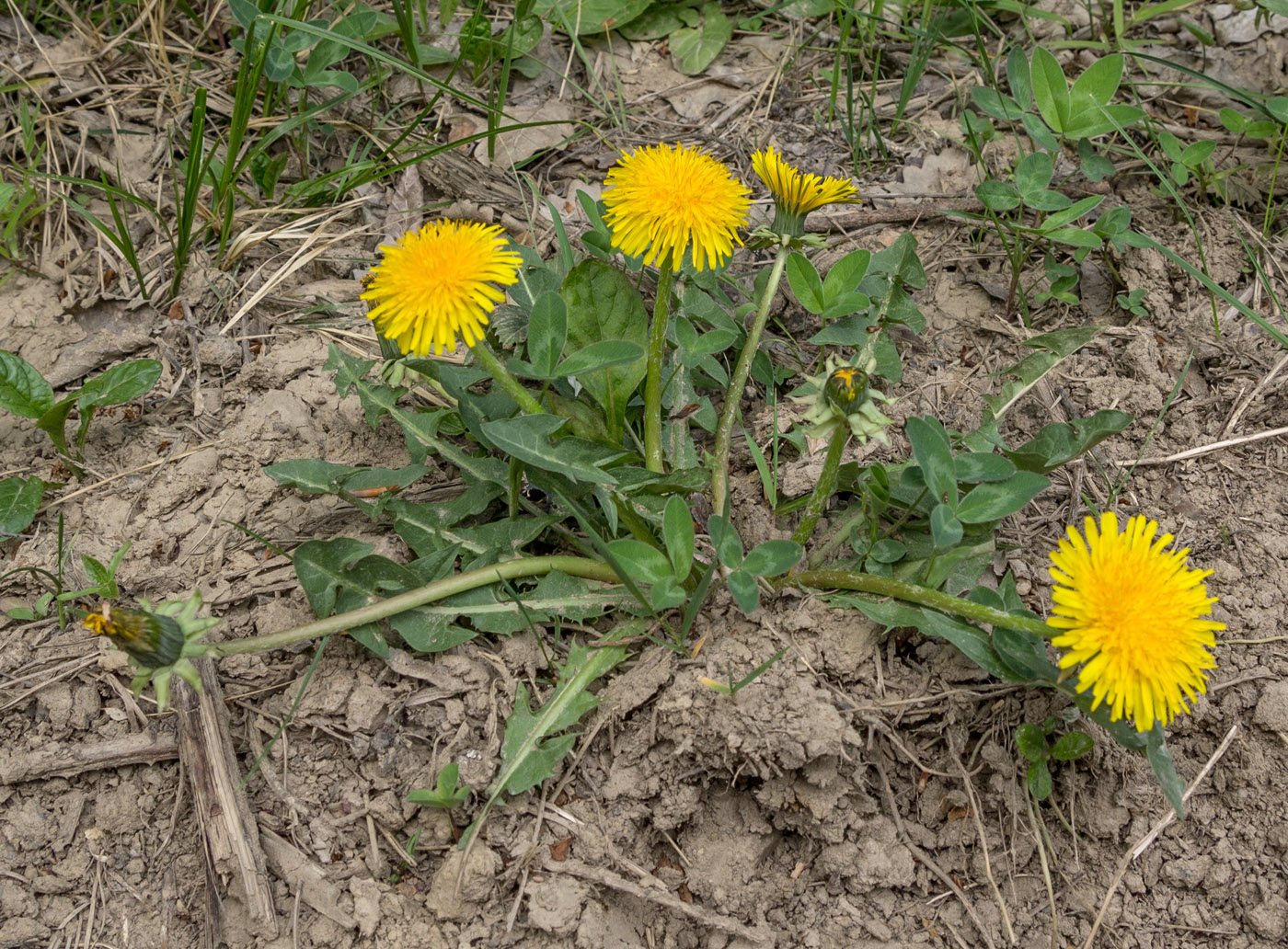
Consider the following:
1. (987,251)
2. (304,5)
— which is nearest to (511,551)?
(987,251)

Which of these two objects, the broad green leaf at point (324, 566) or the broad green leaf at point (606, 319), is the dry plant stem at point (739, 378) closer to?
the broad green leaf at point (606, 319)

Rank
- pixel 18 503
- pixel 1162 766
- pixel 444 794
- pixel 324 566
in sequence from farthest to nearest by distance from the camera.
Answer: pixel 18 503 < pixel 324 566 < pixel 444 794 < pixel 1162 766

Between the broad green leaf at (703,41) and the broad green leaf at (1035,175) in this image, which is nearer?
the broad green leaf at (1035,175)

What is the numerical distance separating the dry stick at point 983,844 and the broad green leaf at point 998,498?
53cm

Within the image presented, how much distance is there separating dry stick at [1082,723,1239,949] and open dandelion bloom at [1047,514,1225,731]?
36 centimetres

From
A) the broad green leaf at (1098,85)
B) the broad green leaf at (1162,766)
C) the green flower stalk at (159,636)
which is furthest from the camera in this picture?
the broad green leaf at (1098,85)

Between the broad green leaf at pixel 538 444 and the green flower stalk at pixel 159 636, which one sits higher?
the broad green leaf at pixel 538 444

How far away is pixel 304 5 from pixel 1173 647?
2.91 meters

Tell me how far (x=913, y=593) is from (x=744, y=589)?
376mm

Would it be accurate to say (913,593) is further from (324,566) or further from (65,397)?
(65,397)

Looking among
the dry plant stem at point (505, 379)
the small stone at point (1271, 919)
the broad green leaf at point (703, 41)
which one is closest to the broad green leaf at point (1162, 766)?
the small stone at point (1271, 919)

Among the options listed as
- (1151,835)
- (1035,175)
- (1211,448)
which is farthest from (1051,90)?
(1151,835)

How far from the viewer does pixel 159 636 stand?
5.53 ft

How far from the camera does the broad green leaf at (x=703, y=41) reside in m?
3.31
